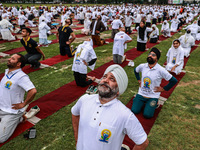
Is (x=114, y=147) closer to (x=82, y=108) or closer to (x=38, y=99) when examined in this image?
(x=82, y=108)

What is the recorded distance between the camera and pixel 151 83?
384cm

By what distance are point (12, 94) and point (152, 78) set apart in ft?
10.4

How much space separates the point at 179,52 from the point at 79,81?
13.2 ft

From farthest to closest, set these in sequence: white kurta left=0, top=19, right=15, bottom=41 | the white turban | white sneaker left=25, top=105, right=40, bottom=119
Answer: white kurta left=0, top=19, right=15, bottom=41 → white sneaker left=25, top=105, right=40, bottom=119 → the white turban

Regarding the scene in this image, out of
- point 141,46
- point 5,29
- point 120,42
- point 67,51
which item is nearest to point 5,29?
point 5,29

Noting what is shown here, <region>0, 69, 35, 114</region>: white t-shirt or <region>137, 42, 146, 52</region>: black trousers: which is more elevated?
<region>137, 42, 146, 52</region>: black trousers

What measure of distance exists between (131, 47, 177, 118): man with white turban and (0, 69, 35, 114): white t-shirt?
262 centimetres

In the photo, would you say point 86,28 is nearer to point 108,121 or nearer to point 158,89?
point 158,89

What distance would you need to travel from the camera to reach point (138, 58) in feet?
26.8

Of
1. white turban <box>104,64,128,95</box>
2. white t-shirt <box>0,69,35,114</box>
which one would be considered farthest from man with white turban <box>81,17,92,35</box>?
white turban <box>104,64,128,95</box>

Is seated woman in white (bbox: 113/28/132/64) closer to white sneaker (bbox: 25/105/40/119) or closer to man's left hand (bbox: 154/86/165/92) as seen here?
man's left hand (bbox: 154/86/165/92)

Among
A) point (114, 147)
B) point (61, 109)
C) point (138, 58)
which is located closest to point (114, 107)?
point (114, 147)

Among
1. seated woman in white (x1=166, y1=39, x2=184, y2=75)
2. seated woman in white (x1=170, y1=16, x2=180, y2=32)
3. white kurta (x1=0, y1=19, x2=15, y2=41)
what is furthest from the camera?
seated woman in white (x1=170, y1=16, x2=180, y2=32)

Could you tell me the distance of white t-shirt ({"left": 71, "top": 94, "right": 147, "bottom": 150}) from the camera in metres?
1.60
